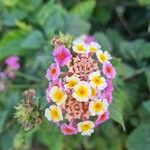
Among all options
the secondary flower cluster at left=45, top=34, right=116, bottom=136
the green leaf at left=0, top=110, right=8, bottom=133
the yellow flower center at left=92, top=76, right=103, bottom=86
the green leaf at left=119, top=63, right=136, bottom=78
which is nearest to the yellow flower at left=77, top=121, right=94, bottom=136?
the secondary flower cluster at left=45, top=34, right=116, bottom=136

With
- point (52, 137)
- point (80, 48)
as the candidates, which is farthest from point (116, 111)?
point (52, 137)

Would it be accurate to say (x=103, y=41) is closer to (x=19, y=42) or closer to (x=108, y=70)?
(x=19, y=42)

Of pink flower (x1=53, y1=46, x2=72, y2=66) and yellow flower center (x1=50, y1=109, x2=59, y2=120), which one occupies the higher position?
pink flower (x1=53, y1=46, x2=72, y2=66)

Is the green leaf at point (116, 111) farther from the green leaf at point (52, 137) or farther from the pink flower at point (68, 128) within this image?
the green leaf at point (52, 137)

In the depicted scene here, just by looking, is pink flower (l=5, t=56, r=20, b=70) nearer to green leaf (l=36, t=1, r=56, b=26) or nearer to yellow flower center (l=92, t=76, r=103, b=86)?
green leaf (l=36, t=1, r=56, b=26)

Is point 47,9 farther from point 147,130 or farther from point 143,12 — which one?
point 147,130

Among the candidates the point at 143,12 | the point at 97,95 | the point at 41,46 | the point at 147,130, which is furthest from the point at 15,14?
the point at 97,95

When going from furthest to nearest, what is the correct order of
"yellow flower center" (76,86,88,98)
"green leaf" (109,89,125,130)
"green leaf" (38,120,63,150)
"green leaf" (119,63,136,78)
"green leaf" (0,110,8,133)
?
"green leaf" (119,63,136,78)
"green leaf" (38,120,63,150)
"green leaf" (0,110,8,133)
"green leaf" (109,89,125,130)
"yellow flower center" (76,86,88,98)

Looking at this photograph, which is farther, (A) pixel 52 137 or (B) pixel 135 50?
(B) pixel 135 50
